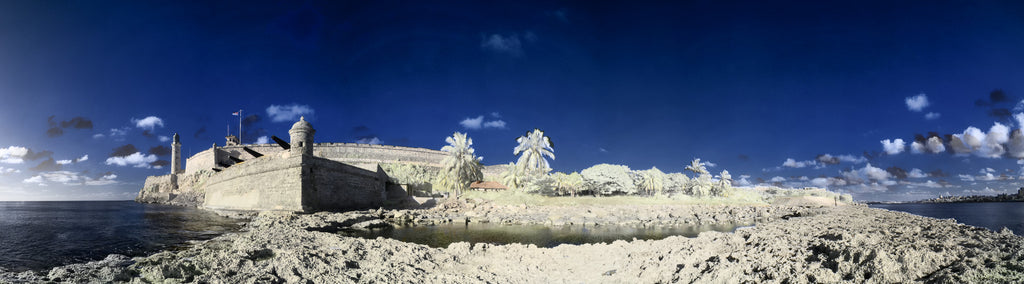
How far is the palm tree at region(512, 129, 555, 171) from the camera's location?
42.6 m

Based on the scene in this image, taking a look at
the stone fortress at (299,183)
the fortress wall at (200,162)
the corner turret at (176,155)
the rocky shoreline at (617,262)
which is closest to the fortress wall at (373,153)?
the fortress wall at (200,162)

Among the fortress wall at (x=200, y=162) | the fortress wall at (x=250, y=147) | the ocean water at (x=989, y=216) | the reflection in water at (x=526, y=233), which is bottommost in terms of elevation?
the ocean water at (x=989, y=216)

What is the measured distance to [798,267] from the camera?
5.49 meters

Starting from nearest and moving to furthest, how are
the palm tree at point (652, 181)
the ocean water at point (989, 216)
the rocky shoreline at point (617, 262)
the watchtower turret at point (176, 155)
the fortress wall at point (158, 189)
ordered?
the rocky shoreline at point (617, 262), the ocean water at point (989, 216), the palm tree at point (652, 181), the fortress wall at point (158, 189), the watchtower turret at point (176, 155)

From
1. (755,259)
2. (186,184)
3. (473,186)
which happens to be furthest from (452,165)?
(186,184)

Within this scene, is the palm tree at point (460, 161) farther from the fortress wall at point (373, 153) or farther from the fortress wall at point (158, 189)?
the fortress wall at point (158, 189)

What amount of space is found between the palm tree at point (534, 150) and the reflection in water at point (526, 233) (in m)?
21.5

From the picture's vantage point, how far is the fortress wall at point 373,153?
196ft

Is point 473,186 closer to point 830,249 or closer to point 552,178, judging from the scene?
point 552,178

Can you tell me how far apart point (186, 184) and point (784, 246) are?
7953cm

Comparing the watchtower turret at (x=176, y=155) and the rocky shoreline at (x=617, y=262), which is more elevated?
the watchtower turret at (x=176, y=155)

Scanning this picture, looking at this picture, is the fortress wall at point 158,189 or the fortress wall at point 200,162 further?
the fortress wall at point 158,189

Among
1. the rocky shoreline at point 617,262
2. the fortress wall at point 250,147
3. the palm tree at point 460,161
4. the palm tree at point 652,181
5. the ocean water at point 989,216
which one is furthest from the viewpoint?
the fortress wall at point 250,147

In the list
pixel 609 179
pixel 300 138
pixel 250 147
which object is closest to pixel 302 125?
pixel 300 138
